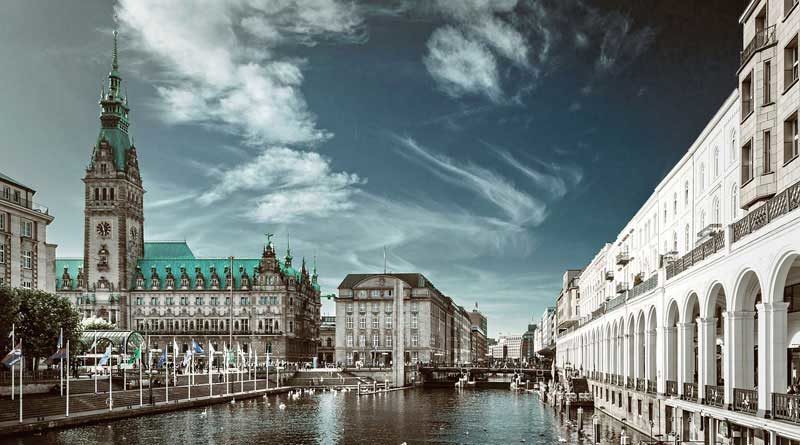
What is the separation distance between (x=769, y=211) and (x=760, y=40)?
11.9 metres

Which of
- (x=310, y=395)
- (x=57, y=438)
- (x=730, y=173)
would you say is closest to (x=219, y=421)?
(x=57, y=438)

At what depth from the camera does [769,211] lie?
29875mm

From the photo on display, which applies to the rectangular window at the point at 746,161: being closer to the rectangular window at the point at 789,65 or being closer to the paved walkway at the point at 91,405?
the rectangular window at the point at 789,65

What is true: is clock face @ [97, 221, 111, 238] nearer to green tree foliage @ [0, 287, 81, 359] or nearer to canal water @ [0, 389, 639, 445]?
canal water @ [0, 389, 639, 445]

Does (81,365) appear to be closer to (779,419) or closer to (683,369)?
(683,369)

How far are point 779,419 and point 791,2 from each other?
1888 centimetres

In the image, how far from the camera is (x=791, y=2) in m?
35.2

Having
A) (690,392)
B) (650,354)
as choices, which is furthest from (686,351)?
(650,354)

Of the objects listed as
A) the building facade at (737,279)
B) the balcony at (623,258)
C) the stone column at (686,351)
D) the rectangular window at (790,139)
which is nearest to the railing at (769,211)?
the building facade at (737,279)

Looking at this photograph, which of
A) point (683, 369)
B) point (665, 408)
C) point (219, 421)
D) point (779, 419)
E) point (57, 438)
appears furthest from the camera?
point (219, 421)

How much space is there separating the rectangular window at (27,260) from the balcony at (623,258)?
251 ft

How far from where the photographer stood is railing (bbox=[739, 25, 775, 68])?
36688 mm

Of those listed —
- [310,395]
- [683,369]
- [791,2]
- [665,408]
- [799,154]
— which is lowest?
[310,395]

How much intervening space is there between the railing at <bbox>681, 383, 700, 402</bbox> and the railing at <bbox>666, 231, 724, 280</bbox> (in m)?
6.74
